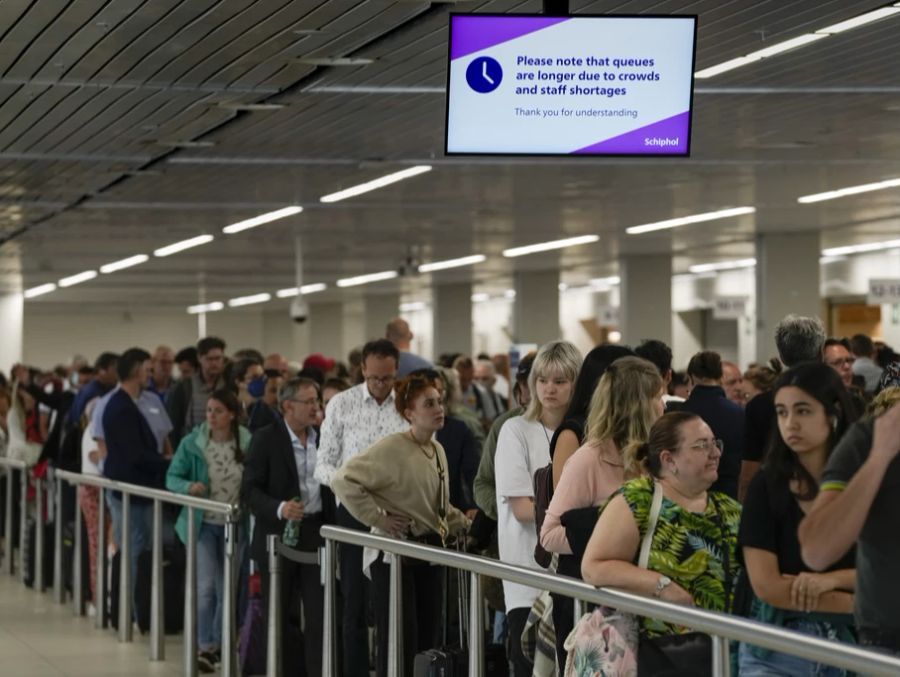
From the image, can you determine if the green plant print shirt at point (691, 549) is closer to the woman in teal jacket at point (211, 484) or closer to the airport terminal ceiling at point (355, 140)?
the airport terminal ceiling at point (355, 140)

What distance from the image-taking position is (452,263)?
2922cm

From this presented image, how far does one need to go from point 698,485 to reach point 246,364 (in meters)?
7.69

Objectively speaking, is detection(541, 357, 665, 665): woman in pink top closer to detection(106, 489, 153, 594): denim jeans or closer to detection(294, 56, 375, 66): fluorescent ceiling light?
detection(294, 56, 375, 66): fluorescent ceiling light

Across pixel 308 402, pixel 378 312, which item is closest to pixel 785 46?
pixel 308 402

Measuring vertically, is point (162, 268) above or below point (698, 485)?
above

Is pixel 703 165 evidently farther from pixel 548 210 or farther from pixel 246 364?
pixel 246 364

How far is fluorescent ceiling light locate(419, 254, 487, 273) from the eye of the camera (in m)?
28.2

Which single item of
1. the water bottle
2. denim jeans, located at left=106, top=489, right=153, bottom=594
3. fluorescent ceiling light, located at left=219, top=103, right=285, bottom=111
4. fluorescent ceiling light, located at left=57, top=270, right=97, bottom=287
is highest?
fluorescent ceiling light, located at left=219, top=103, right=285, bottom=111

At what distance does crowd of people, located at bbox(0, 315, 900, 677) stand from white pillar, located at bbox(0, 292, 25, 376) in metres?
21.5

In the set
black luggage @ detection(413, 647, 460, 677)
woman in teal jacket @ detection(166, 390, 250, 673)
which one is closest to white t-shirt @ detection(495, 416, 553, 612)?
black luggage @ detection(413, 647, 460, 677)

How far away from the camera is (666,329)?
28375 millimetres

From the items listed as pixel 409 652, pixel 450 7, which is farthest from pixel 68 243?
pixel 409 652

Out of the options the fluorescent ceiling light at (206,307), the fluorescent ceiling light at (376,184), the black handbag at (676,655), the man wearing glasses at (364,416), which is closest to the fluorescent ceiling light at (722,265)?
the fluorescent ceiling light at (376,184)

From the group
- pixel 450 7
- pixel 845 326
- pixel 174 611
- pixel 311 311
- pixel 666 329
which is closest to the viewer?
pixel 450 7
